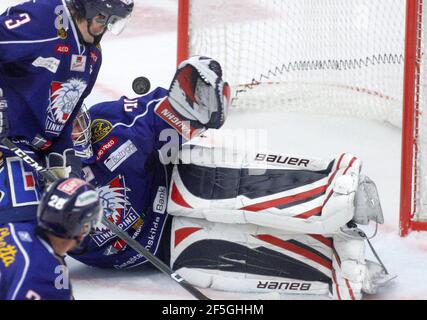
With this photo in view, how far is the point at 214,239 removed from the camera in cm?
334

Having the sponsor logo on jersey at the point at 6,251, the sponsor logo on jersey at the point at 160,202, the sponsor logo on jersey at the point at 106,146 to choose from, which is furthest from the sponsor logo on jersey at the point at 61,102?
the sponsor logo on jersey at the point at 6,251

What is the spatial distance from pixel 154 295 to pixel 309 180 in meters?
0.59

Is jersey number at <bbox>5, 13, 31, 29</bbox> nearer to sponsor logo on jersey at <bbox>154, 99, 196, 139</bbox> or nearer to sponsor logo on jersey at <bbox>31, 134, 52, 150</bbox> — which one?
sponsor logo on jersey at <bbox>31, 134, 52, 150</bbox>

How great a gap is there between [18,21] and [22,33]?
37 mm

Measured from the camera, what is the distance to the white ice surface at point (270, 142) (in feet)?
10.9

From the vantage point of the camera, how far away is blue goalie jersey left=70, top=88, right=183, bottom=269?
338cm

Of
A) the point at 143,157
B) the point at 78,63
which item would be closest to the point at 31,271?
the point at 78,63

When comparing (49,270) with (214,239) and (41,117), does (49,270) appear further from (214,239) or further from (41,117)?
(214,239)

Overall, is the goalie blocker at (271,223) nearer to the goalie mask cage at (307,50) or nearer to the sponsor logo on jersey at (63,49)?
the sponsor logo on jersey at (63,49)

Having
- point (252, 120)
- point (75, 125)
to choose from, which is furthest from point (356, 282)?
point (252, 120)

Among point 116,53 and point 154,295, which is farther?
point 116,53

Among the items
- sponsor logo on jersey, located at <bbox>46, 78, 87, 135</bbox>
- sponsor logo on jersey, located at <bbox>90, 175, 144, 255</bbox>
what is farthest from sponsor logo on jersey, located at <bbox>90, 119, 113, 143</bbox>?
sponsor logo on jersey, located at <bbox>46, 78, 87, 135</bbox>

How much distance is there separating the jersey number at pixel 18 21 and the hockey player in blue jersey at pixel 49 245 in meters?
0.73

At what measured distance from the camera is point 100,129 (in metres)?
3.45
